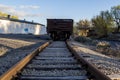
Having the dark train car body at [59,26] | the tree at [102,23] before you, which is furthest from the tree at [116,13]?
the dark train car body at [59,26]

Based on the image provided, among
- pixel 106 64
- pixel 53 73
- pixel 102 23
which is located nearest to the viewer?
pixel 53 73

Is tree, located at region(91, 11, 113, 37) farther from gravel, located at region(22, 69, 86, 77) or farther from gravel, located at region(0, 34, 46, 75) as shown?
gravel, located at region(22, 69, 86, 77)

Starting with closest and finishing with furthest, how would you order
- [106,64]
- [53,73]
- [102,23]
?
[53,73]
[106,64]
[102,23]

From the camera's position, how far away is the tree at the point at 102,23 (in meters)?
102

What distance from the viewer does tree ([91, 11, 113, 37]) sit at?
334 feet

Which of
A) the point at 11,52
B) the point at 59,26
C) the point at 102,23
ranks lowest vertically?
the point at 11,52

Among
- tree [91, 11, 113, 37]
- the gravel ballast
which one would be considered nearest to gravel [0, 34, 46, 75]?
the gravel ballast

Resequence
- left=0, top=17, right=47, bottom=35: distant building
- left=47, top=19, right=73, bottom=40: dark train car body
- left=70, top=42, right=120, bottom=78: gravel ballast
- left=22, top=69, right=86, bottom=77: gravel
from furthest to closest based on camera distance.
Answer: left=0, top=17, right=47, bottom=35: distant building, left=47, top=19, right=73, bottom=40: dark train car body, left=70, top=42, right=120, bottom=78: gravel ballast, left=22, top=69, right=86, bottom=77: gravel

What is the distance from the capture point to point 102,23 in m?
103

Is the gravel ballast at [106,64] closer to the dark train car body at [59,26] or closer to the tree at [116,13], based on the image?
the dark train car body at [59,26]

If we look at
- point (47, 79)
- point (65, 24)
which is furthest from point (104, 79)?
point (65, 24)

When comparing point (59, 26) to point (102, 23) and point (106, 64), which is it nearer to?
point (106, 64)

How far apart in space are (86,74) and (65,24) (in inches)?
1102

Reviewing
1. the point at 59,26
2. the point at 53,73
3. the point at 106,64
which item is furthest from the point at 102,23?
the point at 53,73
